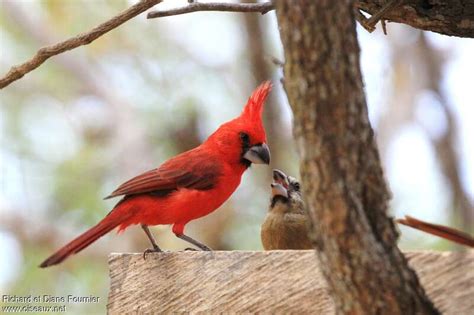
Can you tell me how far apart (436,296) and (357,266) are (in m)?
0.38

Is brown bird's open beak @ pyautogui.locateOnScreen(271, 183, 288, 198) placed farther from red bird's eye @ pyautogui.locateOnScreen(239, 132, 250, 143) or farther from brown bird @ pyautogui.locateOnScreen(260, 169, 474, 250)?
red bird's eye @ pyautogui.locateOnScreen(239, 132, 250, 143)

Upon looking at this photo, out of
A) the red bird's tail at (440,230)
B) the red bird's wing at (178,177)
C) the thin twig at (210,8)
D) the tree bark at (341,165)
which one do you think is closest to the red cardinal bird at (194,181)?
the red bird's wing at (178,177)

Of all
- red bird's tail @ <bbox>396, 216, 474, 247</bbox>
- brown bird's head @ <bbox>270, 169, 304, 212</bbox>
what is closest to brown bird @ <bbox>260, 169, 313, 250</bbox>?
brown bird's head @ <bbox>270, 169, 304, 212</bbox>

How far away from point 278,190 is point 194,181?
380mm

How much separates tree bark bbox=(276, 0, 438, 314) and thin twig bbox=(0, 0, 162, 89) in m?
0.73

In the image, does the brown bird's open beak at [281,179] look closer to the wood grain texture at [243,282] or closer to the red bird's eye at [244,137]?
the red bird's eye at [244,137]

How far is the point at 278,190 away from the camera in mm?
2557

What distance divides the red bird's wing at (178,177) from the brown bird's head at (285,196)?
27 centimetres

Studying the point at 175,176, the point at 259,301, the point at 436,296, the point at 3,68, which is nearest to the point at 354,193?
the point at 436,296

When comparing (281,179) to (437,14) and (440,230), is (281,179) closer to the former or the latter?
(437,14)

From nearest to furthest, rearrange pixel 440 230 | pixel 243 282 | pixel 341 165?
pixel 341 165 → pixel 440 230 → pixel 243 282

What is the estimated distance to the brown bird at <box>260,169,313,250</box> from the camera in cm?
237

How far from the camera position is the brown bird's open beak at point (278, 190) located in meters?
2.53

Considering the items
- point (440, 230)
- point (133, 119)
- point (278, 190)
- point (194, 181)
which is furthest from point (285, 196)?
point (133, 119)
